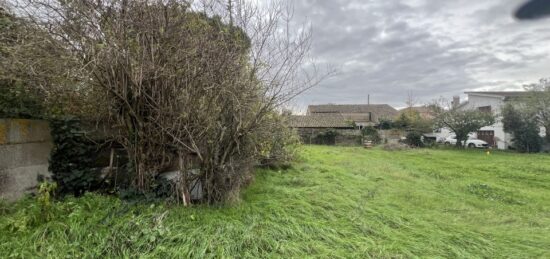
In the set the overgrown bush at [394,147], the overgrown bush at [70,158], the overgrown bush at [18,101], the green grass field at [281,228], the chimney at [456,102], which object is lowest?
the green grass field at [281,228]

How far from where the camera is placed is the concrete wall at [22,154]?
3.32m

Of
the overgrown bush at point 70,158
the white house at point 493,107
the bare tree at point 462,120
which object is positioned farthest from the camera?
the white house at point 493,107

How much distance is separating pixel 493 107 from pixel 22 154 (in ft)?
107

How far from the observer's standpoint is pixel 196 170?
391 centimetres

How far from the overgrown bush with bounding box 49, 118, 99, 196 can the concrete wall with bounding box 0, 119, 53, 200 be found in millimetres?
135

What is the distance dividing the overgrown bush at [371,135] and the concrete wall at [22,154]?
23601 millimetres

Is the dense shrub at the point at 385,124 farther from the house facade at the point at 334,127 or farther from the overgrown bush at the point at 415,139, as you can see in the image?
the overgrown bush at the point at 415,139

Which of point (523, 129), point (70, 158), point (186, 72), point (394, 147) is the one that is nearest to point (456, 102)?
point (523, 129)

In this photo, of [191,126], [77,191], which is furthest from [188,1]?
[77,191]

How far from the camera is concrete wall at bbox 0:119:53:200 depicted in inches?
131

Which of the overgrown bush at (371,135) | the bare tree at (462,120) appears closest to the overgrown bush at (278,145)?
the overgrown bush at (371,135)

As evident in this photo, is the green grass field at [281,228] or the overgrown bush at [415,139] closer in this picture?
the green grass field at [281,228]

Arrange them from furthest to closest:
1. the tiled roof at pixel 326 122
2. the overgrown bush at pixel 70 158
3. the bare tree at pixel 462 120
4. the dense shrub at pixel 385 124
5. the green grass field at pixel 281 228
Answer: the tiled roof at pixel 326 122 → the dense shrub at pixel 385 124 → the bare tree at pixel 462 120 → the overgrown bush at pixel 70 158 → the green grass field at pixel 281 228

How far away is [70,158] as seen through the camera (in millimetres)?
3709
